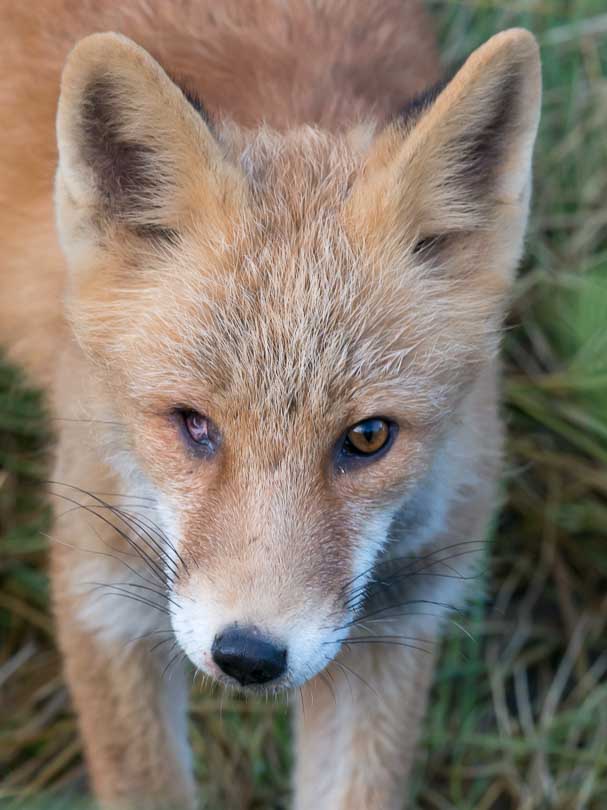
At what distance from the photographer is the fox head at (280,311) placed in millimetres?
2670

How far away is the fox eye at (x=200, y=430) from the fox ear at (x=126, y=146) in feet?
1.61

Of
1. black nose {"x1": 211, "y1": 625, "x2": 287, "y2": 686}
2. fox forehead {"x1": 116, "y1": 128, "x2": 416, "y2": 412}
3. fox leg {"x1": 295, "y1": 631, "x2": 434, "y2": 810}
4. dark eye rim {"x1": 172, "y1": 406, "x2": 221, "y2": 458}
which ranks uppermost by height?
fox forehead {"x1": 116, "y1": 128, "x2": 416, "y2": 412}

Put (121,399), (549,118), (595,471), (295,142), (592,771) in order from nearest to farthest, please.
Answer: (121,399) < (295,142) < (592,771) < (595,471) < (549,118)

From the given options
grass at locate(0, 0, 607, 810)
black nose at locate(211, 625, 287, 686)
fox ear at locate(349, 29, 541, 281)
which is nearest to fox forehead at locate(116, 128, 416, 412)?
fox ear at locate(349, 29, 541, 281)

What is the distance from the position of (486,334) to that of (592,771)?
7.33ft

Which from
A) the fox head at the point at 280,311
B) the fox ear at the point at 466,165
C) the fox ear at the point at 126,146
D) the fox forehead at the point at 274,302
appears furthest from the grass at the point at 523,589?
the fox ear at the point at 126,146

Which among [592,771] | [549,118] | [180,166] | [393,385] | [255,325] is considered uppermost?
[549,118]

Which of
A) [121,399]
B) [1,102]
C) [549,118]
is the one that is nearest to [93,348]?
[121,399]

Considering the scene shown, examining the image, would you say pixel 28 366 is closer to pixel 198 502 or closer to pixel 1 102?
pixel 1 102

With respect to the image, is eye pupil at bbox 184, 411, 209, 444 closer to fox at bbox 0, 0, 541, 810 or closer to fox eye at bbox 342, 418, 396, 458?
fox at bbox 0, 0, 541, 810

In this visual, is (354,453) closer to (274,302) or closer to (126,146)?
(274,302)

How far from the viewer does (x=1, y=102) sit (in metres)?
4.02

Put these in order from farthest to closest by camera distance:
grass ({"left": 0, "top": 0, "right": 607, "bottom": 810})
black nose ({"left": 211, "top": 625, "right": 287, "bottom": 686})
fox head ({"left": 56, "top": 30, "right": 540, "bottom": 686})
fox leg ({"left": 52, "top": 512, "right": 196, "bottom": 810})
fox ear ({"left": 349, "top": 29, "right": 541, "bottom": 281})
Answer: grass ({"left": 0, "top": 0, "right": 607, "bottom": 810}) → fox leg ({"left": 52, "top": 512, "right": 196, "bottom": 810}) → fox ear ({"left": 349, "top": 29, "right": 541, "bottom": 281}) → fox head ({"left": 56, "top": 30, "right": 540, "bottom": 686}) → black nose ({"left": 211, "top": 625, "right": 287, "bottom": 686})

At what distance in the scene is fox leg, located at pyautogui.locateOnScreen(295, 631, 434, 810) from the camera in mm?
3570
